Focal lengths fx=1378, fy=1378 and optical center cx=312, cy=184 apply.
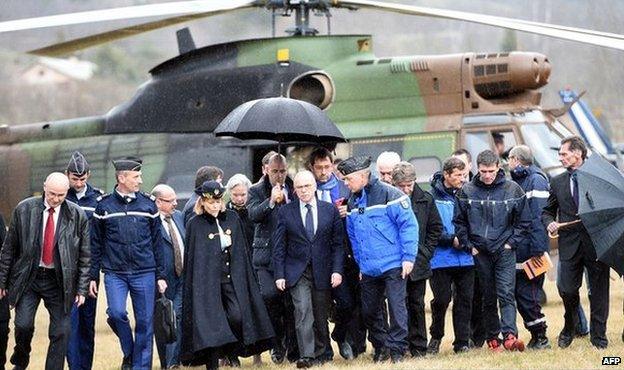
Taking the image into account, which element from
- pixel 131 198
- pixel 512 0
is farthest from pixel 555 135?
pixel 512 0

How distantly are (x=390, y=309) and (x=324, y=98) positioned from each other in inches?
206

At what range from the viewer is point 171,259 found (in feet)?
37.8

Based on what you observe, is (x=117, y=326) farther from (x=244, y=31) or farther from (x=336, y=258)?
(x=244, y=31)

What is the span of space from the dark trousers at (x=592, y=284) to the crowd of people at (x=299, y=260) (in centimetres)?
1

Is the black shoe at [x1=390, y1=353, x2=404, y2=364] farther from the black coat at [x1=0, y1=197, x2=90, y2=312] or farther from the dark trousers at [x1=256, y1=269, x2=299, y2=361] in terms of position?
the black coat at [x1=0, y1=197, x2=90, y2=312]

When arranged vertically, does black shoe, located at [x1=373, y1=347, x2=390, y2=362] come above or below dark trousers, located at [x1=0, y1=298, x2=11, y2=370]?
below

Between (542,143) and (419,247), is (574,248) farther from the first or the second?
(542,143)

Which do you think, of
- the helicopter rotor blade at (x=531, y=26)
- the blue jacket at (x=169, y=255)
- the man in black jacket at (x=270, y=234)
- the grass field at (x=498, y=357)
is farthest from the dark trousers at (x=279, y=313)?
the helicopter rotor blade at (x=531, y=26)

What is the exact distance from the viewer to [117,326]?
1063cm

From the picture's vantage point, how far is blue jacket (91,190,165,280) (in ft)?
34.5

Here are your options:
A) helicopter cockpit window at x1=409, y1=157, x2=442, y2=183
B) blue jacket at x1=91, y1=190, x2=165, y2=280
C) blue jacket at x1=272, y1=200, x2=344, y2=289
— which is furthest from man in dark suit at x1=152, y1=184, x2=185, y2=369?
helicopter cockpit window at x1=409, y1=157, x2=442, y2=183

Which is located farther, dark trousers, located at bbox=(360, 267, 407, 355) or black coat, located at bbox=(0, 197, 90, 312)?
dark trousers, located at bbox=(360, 267, 407, 355)

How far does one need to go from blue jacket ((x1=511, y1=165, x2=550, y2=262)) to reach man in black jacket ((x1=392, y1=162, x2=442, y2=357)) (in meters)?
0.74

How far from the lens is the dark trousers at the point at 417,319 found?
436 inches
